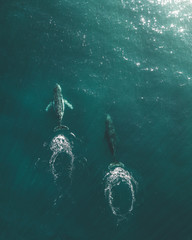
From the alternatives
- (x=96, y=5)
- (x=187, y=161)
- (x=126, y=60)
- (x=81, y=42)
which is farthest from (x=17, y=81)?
(x=187, y=161)

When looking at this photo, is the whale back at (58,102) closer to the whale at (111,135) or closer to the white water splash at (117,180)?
the whale at (111,135)

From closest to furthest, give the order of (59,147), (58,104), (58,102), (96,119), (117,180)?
1. (117,180)
2. (59,147)
3. (58,104)
4. (58,102)
5. (96,119)

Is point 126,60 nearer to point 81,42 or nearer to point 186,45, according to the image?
point 81,42

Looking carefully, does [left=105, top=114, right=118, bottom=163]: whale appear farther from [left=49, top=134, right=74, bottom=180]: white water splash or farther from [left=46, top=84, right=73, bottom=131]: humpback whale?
[left=46, top=84, right=73, bottom=131]: humpback whale

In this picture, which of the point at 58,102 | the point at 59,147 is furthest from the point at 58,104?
the point at 59,147

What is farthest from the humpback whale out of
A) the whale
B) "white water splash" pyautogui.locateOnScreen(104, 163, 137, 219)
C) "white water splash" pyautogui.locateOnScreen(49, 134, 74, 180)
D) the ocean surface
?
"white water splash" pyautogui.locateOnScreen(104, 163, 137, 219)

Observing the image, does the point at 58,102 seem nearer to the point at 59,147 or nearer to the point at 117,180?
the point at 59,147
